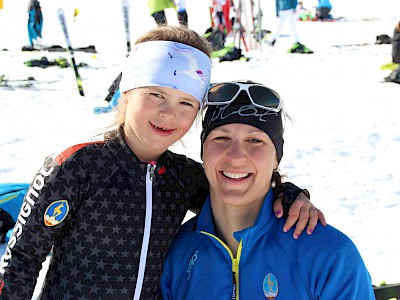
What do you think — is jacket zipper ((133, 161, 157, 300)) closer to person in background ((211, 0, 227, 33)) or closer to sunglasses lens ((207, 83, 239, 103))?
sunglasses lens ((207, 83, 239, 103))

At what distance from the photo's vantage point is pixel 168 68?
2156mm

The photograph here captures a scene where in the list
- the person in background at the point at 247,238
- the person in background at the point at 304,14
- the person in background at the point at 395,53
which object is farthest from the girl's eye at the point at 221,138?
the person in background at the point at 304,14

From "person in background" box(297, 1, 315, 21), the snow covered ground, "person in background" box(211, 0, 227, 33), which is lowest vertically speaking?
"person in background" box(297, 1, 315, 21)

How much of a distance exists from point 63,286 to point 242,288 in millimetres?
685

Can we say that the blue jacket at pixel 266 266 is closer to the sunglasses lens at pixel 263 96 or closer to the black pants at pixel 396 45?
the sunglasses lens at pixel 263 96

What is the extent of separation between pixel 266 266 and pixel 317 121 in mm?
5155

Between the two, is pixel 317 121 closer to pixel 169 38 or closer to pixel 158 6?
pixel 169 38

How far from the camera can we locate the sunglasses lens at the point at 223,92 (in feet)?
6.78

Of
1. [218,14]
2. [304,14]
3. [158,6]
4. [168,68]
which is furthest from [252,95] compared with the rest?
[304,14]

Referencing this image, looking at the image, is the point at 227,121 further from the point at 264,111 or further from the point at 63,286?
the point at 63,286

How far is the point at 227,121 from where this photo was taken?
6.49 ft

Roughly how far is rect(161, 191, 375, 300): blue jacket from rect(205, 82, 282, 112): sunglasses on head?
0.37 metres

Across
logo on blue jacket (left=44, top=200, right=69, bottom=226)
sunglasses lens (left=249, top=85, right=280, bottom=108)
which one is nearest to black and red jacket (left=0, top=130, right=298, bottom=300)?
logo on blue jacket (left=44, top=200, right=69, bottom=226)

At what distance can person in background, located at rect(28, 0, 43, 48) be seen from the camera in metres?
14.6
